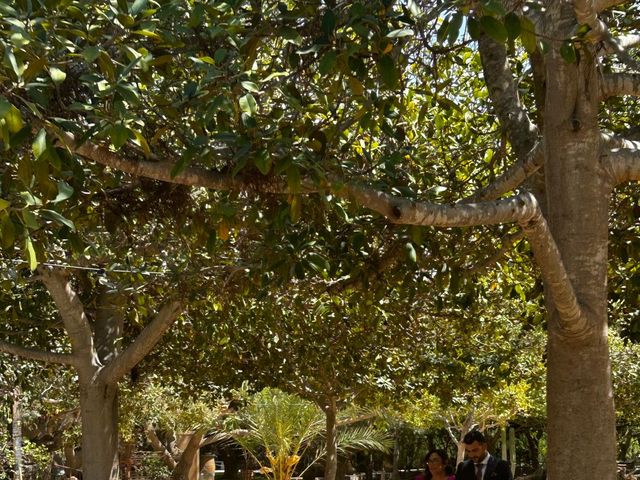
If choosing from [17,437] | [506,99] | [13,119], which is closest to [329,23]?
[13,119]

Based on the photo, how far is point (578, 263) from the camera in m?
5.36

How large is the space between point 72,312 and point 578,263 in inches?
308

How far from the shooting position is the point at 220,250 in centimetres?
938

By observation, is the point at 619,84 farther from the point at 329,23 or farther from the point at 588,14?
the point at 329,23

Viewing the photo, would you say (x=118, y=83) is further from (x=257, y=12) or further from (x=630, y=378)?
Answer: (x=630, y=378)

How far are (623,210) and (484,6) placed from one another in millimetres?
5072

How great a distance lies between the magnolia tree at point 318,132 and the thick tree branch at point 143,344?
168 inches

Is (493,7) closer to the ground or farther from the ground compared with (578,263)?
farther from the ground

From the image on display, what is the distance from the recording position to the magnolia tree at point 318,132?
3.89 metres

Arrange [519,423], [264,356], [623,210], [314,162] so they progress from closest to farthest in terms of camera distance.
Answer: [314,162], [623,210], [264,356], [519,423]

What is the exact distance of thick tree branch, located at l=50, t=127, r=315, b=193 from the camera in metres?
4.49

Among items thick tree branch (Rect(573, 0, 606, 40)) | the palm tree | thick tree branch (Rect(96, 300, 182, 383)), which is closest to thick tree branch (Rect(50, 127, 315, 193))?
thick tree branch (Rect(573, 0, 606, 40))

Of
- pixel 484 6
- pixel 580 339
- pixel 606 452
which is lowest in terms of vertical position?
pixel 606 452

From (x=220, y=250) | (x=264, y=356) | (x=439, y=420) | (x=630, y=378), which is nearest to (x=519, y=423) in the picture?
(x=439, y=420)
